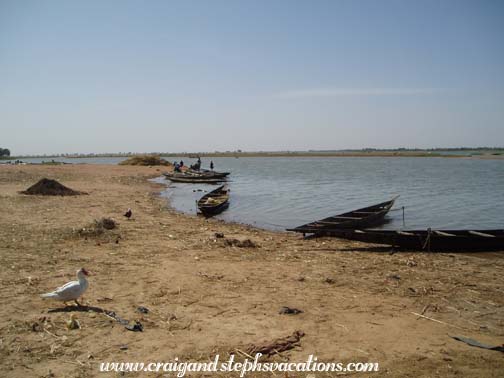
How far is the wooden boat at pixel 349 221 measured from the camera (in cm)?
1308

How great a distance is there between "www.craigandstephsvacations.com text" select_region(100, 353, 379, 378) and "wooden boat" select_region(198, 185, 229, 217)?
14066mm

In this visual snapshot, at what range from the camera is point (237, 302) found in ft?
21.2

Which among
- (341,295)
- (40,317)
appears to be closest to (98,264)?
(40,317)

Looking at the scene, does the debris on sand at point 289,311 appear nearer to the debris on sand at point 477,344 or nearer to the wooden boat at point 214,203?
the debris on sand at point 477,344

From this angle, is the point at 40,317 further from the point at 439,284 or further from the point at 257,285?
the point at 439,284

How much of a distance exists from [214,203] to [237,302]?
14734 mm

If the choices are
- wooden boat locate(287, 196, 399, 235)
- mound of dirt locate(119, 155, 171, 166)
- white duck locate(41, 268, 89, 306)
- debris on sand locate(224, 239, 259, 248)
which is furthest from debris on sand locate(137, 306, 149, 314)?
mound of dirt locate(119, 155, 171, 166)

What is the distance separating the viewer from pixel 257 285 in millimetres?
7477

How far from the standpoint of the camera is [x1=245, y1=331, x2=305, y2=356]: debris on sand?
4.73 meters

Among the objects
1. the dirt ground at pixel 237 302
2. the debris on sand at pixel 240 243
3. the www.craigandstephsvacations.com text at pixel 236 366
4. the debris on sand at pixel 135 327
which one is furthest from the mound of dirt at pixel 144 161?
the www.craigandstephsvacations.com text at pixel 236 366

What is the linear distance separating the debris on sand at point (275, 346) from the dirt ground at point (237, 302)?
10 centimetres

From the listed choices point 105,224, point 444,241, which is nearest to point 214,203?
point 105,224

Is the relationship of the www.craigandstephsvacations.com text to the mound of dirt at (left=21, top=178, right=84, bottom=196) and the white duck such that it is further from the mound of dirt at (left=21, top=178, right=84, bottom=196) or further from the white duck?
the mound of dirt at (left=21, top=178, right=84, bottom=196)

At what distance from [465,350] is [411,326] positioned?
33.5 inches
